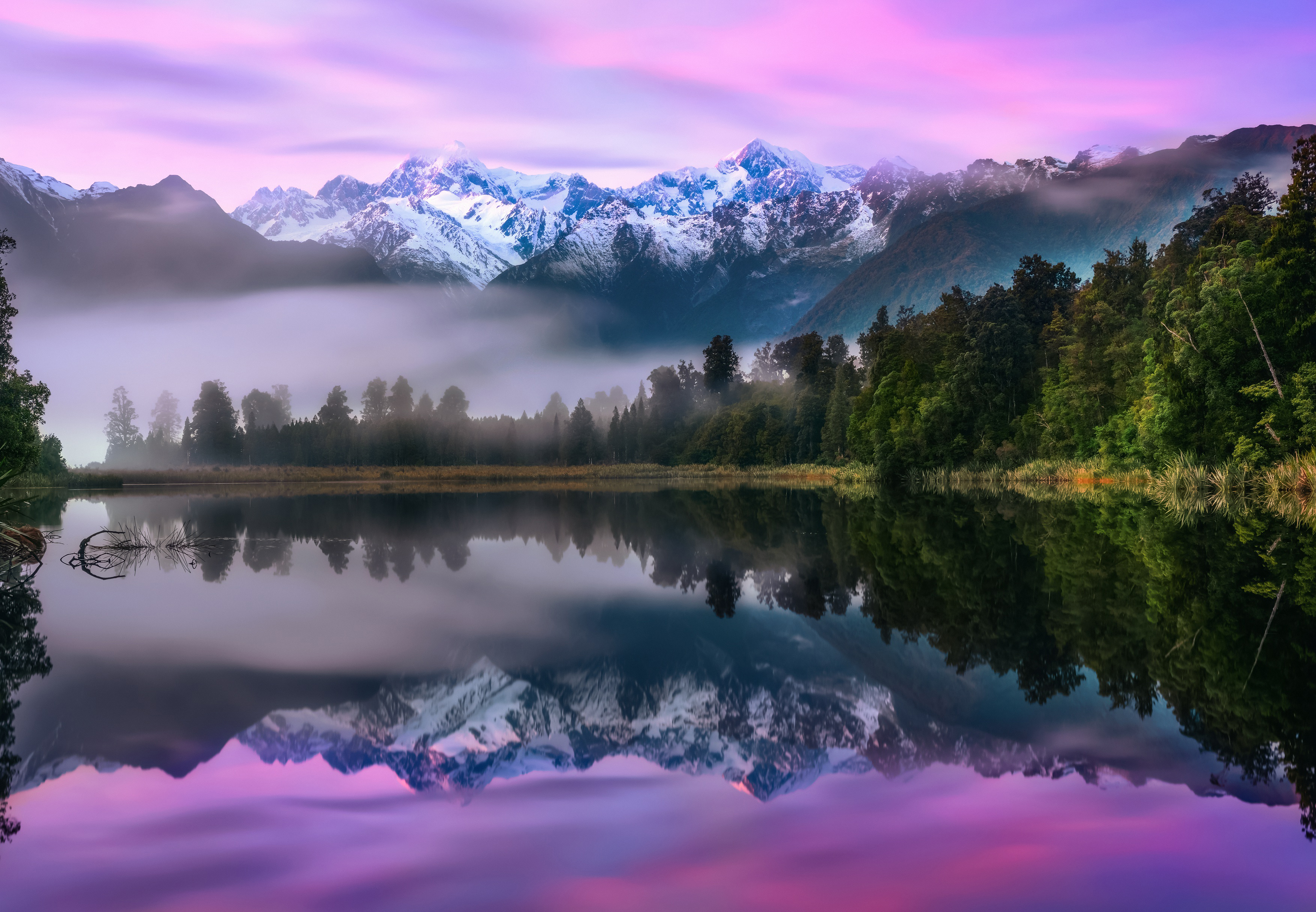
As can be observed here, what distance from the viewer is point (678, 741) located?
844 centimetres

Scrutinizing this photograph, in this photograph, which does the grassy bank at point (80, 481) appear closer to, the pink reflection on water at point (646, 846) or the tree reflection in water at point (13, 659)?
the tree reflection in water at point (13, 659)

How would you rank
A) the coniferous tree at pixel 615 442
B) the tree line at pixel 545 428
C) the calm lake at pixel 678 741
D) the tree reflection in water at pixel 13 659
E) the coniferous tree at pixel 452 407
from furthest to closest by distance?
1. the coniferous tree at pixel 452 407
2. the coniferous tree at pixel 615 442
3. the tree line at pixel 545 428
4. the tree reflection in water at pixel 13 659
5. the calm lake at pixel 678 741

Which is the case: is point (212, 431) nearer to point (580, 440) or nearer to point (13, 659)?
point (580, 440)

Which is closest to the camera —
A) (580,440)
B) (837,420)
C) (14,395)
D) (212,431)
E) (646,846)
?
(646,846)

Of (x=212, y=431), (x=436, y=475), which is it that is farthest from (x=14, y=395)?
(x=212, y=431)

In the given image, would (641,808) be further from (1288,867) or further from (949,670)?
(949,670)

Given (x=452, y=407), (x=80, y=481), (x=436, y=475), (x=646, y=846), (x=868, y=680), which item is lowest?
(x=436, y=475)

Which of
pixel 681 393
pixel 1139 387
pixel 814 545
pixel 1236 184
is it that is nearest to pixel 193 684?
pixel 814 545

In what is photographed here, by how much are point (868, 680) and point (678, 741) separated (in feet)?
10.3

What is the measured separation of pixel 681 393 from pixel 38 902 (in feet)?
532

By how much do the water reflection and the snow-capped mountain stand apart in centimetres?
3

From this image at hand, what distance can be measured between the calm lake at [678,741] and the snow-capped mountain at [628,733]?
4cm

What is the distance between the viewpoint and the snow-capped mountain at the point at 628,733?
7.67 metres

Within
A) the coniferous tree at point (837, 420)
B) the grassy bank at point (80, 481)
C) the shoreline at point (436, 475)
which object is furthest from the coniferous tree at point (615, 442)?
the grassy bank at point (80, 481)
